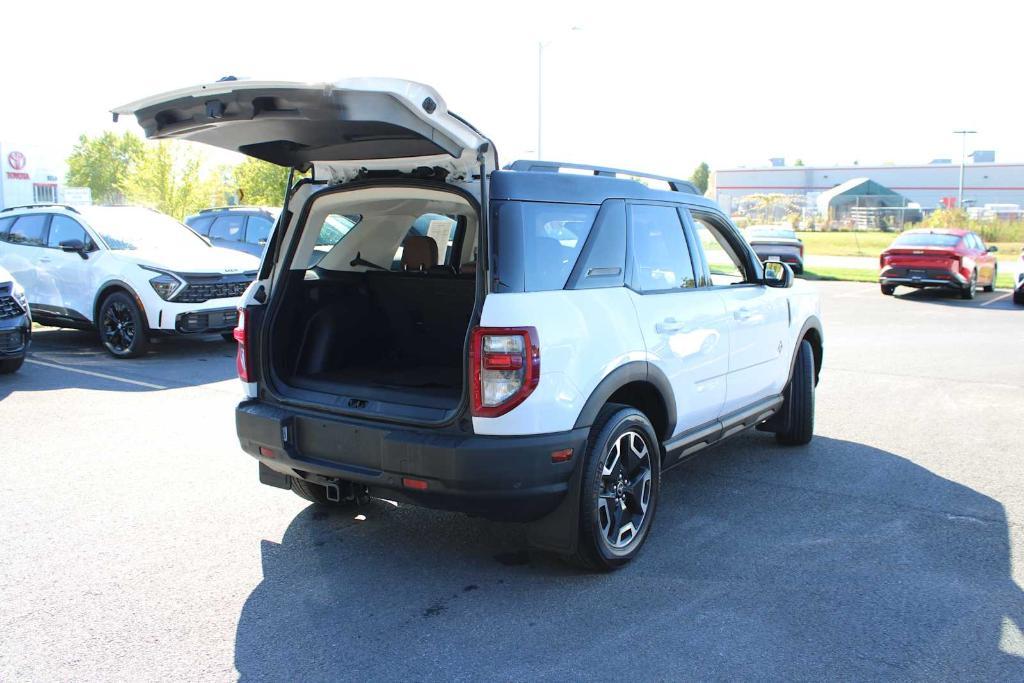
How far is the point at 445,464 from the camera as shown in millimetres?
3818

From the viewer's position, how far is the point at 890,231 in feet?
162

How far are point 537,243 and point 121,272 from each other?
8.11 metres

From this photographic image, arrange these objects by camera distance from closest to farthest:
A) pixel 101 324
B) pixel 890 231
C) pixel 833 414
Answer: pixel 833 414, pixel 101 324, pixel 890 231

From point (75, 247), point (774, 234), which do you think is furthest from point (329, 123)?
point (774, 234)

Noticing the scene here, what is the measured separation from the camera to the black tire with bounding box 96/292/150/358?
10531 mm

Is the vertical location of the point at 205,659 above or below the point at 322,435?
below

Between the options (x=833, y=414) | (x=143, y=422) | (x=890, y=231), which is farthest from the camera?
(x=890, y=231)

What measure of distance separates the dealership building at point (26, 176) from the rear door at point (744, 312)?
5444 centimetres

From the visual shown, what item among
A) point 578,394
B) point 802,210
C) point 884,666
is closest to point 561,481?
point 578,394

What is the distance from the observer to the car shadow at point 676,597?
11.3 feet

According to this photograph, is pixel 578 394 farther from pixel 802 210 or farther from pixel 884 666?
pixel 802 210

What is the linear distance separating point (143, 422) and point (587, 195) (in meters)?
4.79

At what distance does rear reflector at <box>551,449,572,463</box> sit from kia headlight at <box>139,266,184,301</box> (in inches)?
306

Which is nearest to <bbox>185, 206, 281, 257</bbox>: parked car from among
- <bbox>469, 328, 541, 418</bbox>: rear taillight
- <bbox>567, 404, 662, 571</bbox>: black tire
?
<bbox>567, 404, 662, 571</bbox>: black tire
